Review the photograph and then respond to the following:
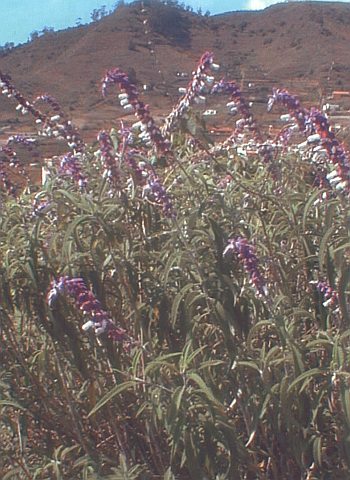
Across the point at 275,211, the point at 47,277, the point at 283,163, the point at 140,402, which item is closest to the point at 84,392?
the point at 140,402

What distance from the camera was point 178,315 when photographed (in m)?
2.72

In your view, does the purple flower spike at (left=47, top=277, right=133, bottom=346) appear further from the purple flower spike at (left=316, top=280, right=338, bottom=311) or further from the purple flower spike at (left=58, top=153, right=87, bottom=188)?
the purple flower spike at (left=58, top=153, right=87, bottom=188)

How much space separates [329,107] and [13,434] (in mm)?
1533

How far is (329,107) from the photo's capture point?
11.2ft

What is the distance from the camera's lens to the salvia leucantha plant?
252cm

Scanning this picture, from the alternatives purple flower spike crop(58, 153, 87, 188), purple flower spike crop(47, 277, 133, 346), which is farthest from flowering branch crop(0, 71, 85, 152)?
purple flower spike crop(47, 277, 133, 346)

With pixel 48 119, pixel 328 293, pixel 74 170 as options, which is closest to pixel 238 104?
pixel 74 170

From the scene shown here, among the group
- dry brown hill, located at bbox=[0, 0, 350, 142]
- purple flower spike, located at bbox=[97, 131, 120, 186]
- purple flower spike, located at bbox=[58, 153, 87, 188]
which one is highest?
dry brown hill, located at bbox=[0, 0, 350, 142]

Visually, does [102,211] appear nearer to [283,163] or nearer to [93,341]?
[93,341]

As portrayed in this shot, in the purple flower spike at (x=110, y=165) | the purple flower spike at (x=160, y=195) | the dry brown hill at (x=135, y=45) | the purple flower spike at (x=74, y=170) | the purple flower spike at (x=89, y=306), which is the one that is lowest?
the purple flower spike at (x=89, y=306)

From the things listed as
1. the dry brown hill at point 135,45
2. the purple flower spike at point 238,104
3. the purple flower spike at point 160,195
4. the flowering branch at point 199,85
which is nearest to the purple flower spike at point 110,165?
the purple flower spike at point 160,195

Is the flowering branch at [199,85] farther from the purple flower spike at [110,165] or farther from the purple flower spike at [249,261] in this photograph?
the purple flower spike at [249,261]

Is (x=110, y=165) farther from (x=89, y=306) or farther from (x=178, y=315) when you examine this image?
(x=89, y=306)

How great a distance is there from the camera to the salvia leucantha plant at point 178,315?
2518 mm
